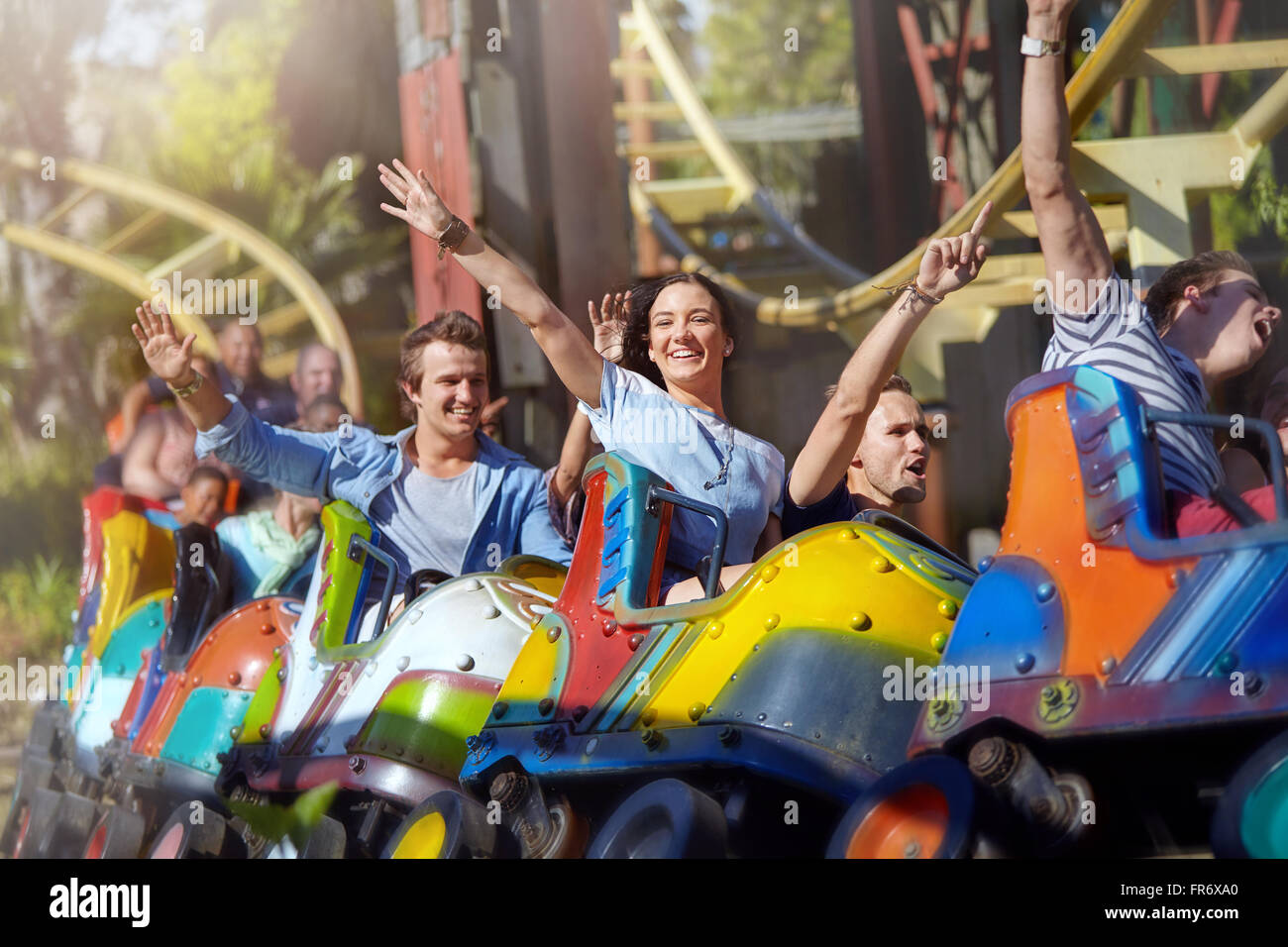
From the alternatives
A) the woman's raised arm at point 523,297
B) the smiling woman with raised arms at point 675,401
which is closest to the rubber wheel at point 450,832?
the smiling woman with raised arms at point 675,401

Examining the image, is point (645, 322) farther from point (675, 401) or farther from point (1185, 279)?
point (1185, 279)

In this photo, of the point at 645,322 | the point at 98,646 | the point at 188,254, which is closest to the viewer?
the point at 645,322

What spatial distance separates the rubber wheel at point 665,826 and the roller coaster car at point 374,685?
1.51 feet

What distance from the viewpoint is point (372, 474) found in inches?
124

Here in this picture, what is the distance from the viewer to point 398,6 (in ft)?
16.1

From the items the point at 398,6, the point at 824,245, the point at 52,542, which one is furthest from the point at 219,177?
the point at 398,6

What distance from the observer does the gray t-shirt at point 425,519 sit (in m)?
3.09

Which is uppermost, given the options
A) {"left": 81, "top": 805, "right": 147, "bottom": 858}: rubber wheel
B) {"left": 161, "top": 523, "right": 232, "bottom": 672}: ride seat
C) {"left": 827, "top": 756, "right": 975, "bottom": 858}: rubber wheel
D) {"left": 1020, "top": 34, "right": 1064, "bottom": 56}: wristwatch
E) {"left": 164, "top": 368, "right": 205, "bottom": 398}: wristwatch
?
{"left": 1020, "top": 34, "right": 1064, "bottom": 56}: wristwatch

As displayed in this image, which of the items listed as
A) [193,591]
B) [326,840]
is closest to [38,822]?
[193,591]

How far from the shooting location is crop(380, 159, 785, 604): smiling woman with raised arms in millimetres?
2477

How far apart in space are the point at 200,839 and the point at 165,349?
1011 mm

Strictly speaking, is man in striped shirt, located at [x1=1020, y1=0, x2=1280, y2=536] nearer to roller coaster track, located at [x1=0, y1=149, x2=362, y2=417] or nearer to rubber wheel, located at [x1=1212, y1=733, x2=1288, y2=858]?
rubber wheel, located at [x1=1212, y1=733, x2=1288, y2=858]

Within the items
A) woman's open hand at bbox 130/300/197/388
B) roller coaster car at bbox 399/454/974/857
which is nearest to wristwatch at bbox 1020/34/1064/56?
roller coaster car at bbox 399/454/974/857
